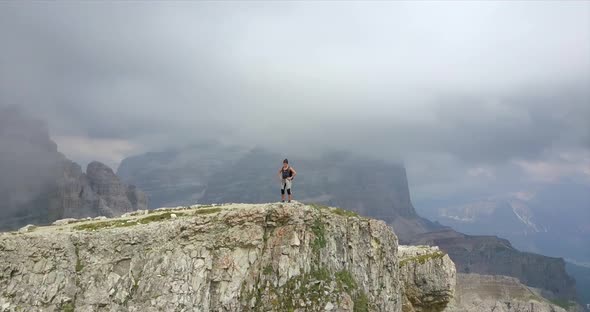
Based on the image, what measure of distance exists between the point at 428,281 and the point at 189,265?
55.8 metres

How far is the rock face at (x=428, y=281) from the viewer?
76750mm

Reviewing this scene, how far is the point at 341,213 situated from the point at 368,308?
10505 mm

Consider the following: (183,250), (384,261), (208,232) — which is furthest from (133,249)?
(384,261)

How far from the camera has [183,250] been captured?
37031mm

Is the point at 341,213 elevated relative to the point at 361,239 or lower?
elevated

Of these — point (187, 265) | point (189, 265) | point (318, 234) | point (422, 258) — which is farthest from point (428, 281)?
point (187, 265)

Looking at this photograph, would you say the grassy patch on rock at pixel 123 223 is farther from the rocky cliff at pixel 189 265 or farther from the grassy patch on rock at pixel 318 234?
the grassy patch on rock at pixel 318 234

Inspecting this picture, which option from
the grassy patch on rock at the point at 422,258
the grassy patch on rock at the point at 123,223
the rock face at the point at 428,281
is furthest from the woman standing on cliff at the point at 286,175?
the grassy patch on rock at the point at 422,258

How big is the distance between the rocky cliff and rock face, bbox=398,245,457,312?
1583 inches

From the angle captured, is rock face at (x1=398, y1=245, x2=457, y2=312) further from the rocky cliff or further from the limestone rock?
the limestone rock

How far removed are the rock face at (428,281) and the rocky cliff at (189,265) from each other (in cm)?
4020

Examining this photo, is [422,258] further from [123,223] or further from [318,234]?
[123,223]

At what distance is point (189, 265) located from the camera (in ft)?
121

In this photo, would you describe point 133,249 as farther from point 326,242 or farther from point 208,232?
point 326,242
